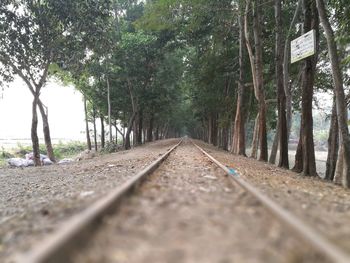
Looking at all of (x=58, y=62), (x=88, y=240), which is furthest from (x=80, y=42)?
(x=88, y=240)

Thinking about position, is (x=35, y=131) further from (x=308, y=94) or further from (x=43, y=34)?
(x=308, y=94)

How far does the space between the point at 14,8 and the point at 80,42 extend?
11.6 feet

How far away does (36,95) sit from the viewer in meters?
18.5

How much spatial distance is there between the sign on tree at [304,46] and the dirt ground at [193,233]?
214 inches

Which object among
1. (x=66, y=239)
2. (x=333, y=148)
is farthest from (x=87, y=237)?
(x=333, y=148)

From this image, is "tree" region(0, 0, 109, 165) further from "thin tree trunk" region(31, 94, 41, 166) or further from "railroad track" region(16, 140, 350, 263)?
"railroad track" region(16, 140, 350, 263)

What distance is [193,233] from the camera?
3.33m

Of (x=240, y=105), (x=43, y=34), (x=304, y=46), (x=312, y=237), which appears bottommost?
(x=312, y=237)

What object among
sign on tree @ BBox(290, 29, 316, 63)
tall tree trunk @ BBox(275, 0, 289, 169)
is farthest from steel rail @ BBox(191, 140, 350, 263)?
tall tree trunk @ BBox(275, 0, 289, 169)

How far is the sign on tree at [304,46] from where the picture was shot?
8766 mm

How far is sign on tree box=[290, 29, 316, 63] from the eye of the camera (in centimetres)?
877

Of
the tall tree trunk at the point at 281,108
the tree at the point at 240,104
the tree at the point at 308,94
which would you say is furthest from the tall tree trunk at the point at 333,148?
the tree at the point at 240,104

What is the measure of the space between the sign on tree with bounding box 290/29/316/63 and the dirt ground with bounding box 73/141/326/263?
5440mm

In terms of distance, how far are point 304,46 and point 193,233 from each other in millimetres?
7396
